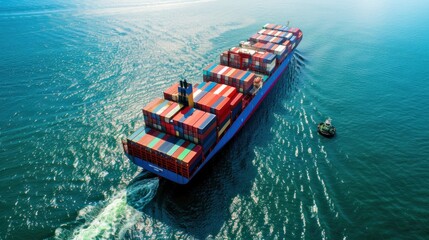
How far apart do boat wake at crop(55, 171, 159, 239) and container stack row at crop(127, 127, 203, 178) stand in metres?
5.24

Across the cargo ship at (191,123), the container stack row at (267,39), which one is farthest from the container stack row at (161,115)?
the container stack row at (267,39)

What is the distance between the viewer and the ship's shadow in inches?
1534

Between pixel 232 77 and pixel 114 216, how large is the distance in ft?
125

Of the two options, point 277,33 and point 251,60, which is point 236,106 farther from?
point 277,33

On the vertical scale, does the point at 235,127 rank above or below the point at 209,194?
above

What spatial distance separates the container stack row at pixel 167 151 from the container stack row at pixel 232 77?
22807mm

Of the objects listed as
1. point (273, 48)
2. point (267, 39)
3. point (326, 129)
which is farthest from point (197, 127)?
point (267, 39)

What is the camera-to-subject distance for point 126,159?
49406mm

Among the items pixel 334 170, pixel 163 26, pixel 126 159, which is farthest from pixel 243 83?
pixel 163 26

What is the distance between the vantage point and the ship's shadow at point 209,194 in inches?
1534

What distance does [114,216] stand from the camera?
39.0 m

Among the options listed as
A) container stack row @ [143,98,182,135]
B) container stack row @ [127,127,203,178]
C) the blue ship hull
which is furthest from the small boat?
container stack row @ [143,98,182,135]

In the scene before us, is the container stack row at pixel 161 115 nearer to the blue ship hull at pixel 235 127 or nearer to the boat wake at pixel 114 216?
the blue ship hull at pixel 235 127

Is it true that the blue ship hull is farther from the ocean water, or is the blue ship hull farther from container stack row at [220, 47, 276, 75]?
container stack row at [220, 47, 276, 75]
